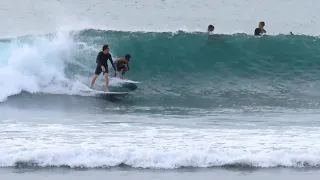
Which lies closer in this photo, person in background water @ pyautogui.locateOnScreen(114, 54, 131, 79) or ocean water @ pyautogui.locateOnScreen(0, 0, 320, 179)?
ocean water @ pyautogui.locateOnScreen(0, 0, 320, 179)

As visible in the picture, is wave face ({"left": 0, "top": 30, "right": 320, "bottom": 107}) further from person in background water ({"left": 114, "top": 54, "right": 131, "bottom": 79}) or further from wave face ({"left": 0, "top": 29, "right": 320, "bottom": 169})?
person in background water ({"left": 114, "top": 54, "right": 131, "bottom": 79})

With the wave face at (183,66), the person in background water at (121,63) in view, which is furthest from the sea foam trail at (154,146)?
the wave face at (183,66)

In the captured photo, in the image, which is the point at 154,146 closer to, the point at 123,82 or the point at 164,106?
the point at 164,106

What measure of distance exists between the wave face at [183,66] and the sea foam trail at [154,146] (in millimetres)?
4338

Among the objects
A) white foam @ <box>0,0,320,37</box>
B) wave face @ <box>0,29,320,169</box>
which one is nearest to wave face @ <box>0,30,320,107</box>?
wave face @ <box>0,29,320,169</box>

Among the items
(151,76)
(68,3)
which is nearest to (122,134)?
(151,76)

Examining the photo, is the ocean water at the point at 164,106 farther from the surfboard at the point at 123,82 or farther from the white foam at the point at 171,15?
the white foam at the point at 171,15

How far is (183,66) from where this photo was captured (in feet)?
65.7

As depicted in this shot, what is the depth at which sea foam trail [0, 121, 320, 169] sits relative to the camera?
10.2 meters

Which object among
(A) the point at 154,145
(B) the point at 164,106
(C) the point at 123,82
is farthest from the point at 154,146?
(C) the point at 123,82

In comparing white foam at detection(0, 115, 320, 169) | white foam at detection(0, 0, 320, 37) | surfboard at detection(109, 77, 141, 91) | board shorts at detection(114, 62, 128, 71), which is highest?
white foam at detection(0, 0, 320, 37)

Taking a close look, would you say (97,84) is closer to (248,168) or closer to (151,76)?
(151,76)

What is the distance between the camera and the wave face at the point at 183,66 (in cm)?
1756

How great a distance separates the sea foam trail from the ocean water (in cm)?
2
